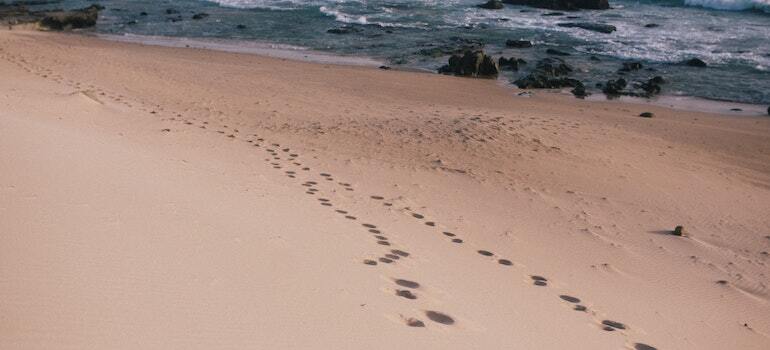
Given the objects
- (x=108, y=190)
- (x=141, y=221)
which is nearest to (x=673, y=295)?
(x=141, y=221)

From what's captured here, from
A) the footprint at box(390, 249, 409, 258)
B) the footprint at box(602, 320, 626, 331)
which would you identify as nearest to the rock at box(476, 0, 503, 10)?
the footprint at box(390, 249, 409, 258)

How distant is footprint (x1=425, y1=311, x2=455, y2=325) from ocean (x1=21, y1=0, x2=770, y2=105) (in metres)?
13.8

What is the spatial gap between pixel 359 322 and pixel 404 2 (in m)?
A: 34.8

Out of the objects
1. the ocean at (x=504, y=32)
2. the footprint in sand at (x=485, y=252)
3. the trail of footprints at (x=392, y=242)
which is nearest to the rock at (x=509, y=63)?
the ocean at (x=504, y=32)

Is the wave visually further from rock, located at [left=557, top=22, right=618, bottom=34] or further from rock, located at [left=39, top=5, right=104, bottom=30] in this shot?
rock, located at [left=39, top=5, right=104, bottom=30]

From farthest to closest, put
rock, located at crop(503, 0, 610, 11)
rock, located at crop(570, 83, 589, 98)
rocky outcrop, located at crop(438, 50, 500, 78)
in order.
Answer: rock, located at crop(503, 0, 610, 11) < rocky outcrop, located at crop(438, 50, 500, 78) < rock, located at crop(570, 83, 589, 98)

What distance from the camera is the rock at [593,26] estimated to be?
88.1ft

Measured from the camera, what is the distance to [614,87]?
53.5 feet

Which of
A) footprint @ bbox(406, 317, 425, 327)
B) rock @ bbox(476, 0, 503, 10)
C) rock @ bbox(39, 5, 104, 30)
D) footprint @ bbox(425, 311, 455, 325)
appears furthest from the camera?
rock @ bbox(476, 0, 503, 10)

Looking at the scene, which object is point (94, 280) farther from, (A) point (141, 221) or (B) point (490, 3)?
(B) point (490, 3)

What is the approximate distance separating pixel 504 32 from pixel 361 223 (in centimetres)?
2204

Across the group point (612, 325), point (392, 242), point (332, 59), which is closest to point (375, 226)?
point (392, 242)

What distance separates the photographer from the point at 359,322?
377 cm

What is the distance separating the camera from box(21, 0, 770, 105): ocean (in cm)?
1889
